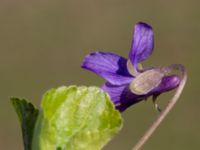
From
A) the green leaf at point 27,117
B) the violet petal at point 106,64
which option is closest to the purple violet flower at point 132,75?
the violet petal at point 106,64

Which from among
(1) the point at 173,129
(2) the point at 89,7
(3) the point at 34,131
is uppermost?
(3) the point at 34,131

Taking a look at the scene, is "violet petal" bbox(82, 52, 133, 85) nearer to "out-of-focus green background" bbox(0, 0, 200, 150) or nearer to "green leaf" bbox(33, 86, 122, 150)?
"green leaf" bbox(33, 86, 122, 150)

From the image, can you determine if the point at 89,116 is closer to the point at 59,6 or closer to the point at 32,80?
the point at 32,80

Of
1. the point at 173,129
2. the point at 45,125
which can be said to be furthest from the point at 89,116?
the point at 173,129

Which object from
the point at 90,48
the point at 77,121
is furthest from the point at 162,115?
the point at 90,48

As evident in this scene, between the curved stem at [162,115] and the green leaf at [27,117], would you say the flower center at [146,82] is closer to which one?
the curved stem at [162,115]

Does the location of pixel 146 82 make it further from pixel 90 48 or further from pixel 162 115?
pixel 90 48
